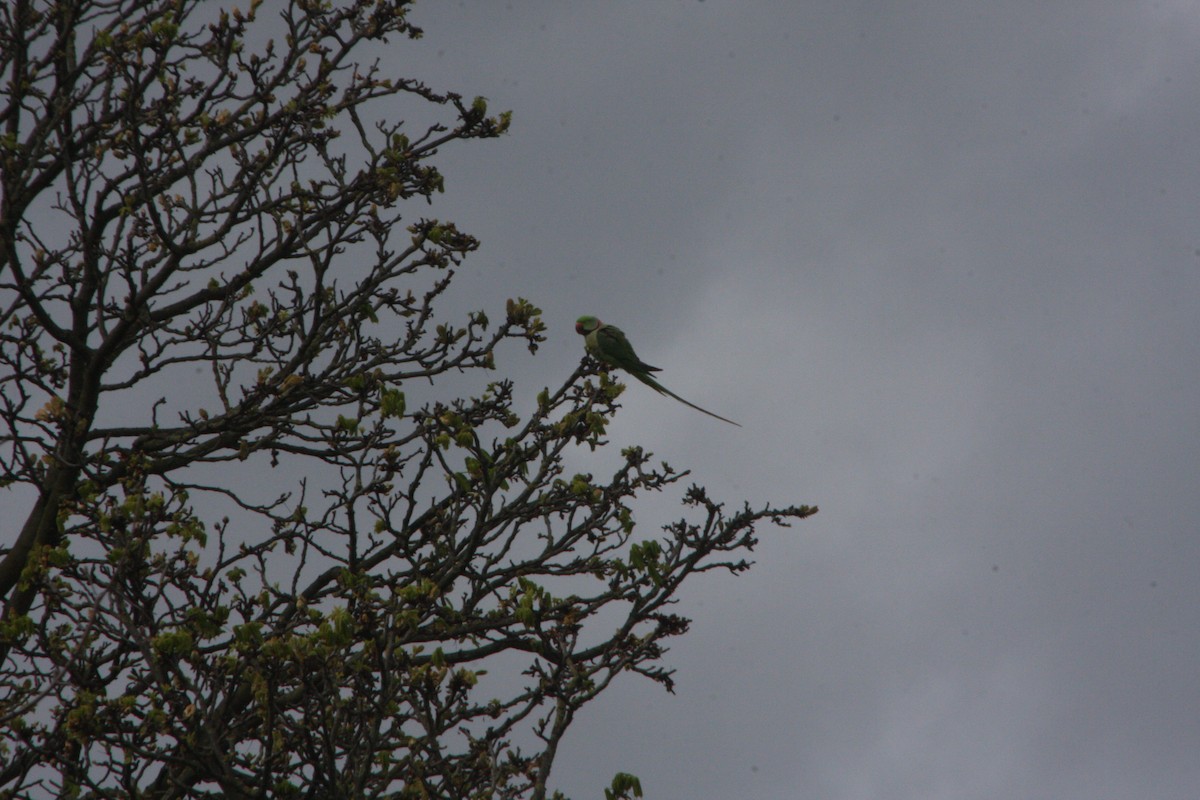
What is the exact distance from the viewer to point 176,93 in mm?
9117

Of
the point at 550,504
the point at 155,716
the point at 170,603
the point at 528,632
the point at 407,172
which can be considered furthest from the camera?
the point at 407,172

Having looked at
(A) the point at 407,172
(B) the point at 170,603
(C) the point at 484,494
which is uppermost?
(A) the point at 407,172

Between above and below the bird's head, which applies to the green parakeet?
below

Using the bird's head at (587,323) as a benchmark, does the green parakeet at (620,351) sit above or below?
below

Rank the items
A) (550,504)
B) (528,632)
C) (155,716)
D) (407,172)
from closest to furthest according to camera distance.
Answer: (155,716), (528,632), (550,504), (407,172)

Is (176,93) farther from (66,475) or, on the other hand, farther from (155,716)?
(155,716)

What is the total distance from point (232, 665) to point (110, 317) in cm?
359

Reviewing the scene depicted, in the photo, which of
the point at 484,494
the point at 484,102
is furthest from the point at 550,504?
the point at 484,102

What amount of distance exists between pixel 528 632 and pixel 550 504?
3.43ft

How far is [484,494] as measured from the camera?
777 centimetres

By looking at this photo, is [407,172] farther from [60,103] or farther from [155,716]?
[155,716]

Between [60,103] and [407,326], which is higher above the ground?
[60,103]

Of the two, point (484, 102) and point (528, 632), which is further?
point (484, 102)

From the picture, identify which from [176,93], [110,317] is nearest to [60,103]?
[176,93]
